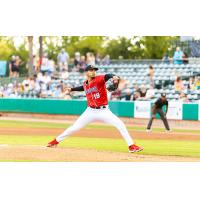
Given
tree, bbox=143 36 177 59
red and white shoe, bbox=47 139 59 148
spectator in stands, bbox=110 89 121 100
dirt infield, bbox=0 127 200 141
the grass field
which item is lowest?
dirt infield, bbox=0 127 200 141

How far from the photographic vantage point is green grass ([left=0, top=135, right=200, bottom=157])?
59.7ft

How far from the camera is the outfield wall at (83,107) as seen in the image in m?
31.7

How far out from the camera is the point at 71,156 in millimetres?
15734

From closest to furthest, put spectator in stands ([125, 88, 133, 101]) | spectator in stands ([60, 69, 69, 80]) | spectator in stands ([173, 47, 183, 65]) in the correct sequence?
spectator in stands ([125, 88, 133, 101])
spectator in stands ([173, 47, 183, 65])
spectator in stands ([60, 69, 69, 80])

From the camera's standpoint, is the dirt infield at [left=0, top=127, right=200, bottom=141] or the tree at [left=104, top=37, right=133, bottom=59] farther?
the tree at [left=104, top=37, right=133, bottom=59]

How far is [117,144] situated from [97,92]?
4.49 m

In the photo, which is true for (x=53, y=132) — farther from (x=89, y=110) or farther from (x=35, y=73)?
(x=35, y=73)

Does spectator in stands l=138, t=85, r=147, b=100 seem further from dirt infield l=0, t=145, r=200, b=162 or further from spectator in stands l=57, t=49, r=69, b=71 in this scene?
dirt infield l=0, t=145, r=200, b=162

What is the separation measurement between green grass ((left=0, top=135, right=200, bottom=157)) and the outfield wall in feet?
29.6

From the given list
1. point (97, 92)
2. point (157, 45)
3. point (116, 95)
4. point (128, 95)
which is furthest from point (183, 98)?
point (157, 45)

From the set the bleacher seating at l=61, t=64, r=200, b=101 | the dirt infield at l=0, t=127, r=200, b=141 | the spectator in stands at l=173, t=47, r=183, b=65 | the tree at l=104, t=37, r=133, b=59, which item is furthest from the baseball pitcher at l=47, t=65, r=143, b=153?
the tree at l=104, t=37, r=133, b=59

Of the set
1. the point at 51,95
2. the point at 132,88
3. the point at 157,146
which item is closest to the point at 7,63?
Result: the point at 51,95

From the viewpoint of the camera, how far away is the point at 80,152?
54.7ft

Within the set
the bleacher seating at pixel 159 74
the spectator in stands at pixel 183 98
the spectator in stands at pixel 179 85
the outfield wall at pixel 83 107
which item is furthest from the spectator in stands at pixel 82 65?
the spectator in stands at pixel 183 98
